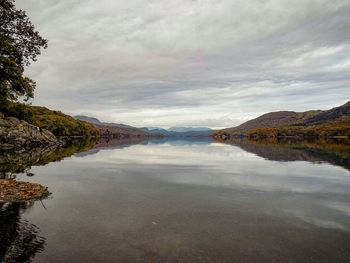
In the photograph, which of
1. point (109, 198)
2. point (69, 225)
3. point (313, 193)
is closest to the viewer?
point (69, 225)

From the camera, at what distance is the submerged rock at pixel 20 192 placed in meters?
24.7

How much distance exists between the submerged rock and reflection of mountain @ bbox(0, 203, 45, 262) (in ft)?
11.6

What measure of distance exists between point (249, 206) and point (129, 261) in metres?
13.5

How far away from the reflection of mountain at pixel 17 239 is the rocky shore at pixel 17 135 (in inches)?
3310

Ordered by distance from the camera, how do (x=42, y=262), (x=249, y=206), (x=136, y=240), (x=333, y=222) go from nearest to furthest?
(x=42, y=262)
(x=136, y=240)
(x=333, y=222)
(x=249, y=206)

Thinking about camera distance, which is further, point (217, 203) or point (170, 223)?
point (217, 203)

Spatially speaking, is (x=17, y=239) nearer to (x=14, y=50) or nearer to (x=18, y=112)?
(x=14, y=50)

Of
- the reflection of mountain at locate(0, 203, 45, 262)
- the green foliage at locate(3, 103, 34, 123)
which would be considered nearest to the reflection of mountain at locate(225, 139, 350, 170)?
the reflection of mountain at locate(0, 203, 45, 262)

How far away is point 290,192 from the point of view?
30266mm

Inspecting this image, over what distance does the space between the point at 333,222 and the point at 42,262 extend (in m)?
18.7

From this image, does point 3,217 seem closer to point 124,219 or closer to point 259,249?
point 124,219

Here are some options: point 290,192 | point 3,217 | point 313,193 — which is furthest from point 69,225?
point 313,193

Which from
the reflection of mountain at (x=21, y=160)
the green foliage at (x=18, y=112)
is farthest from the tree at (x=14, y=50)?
the green foliage at (x=18, y=112)

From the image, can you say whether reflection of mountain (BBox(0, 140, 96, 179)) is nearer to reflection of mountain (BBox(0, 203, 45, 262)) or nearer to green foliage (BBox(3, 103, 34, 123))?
reflection of mountain (BBox(0, 203, 45, 262))
